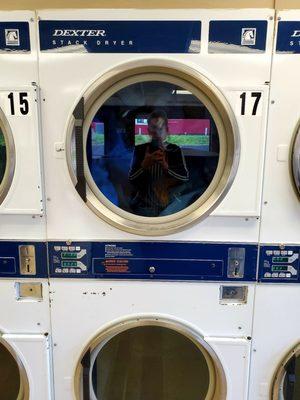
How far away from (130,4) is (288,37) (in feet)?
2.13

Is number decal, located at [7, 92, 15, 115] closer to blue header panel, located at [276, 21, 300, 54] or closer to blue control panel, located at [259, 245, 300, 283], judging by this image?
blue header panel, located at [276, 21, 300, 54]

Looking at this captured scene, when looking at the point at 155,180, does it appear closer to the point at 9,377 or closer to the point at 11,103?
the point at 11,103

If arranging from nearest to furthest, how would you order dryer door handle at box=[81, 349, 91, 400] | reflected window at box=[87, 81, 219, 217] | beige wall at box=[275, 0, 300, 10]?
1. beige wall at box=[275, 0, 300, 10]
2. reflected window at box=[87, 81, 219, 217]
3. dryer door handle at box=[81, 349, 91, 400]

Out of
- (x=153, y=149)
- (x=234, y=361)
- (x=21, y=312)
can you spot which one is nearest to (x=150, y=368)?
(x=234, y=361)

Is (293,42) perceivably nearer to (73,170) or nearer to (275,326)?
(73,170)

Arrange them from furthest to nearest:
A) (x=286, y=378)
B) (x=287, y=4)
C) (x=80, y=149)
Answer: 1. (x=286, y=378)
2. (x=80, y=149)
3. (x=287, y=4)

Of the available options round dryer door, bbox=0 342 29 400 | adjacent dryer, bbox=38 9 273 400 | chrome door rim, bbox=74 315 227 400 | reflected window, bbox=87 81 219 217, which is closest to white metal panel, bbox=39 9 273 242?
adjacent dryer, bbox=38 9 273 400

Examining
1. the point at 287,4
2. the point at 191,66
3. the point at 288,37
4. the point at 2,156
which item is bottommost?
the point at 2,156

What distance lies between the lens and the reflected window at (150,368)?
81.4 inches

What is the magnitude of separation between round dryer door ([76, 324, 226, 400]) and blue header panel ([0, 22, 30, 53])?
4.62ft

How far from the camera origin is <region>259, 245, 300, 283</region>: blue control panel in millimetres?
1796

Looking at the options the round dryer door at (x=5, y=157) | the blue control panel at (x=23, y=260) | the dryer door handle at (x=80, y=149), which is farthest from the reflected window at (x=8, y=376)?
the dryer door handle at (x=80, y=149)

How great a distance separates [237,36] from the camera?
1614 millimetres

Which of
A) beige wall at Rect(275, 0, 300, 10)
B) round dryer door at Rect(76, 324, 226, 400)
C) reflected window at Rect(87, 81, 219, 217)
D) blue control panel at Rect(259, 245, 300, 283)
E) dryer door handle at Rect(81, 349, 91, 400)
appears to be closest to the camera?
beige wall at Rect(275, 0, 300, 10)
